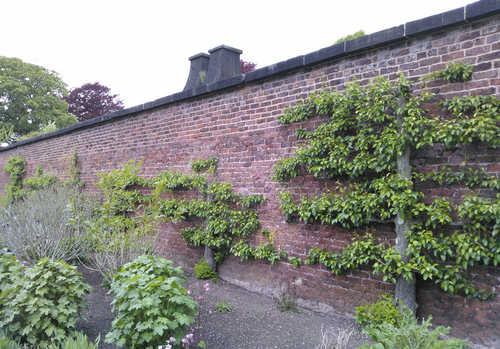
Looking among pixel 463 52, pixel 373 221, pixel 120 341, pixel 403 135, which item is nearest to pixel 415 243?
pixel 373 221

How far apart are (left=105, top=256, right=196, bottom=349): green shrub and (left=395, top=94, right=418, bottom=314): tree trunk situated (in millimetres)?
2156

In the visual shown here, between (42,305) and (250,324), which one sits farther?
(250,324)

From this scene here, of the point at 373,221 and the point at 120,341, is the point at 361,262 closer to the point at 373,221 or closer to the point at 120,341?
the point at 373,221

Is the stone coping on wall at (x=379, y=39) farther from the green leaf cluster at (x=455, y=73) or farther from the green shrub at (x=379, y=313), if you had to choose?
the green shrub at (x=379, y=313)

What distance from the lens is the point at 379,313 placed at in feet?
10.9

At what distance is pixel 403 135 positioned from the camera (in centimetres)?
333

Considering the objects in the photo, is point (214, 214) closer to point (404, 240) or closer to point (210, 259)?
point (210, 259)

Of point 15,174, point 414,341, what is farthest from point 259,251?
point 15,174

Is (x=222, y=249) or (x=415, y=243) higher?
(x=415, y=243)

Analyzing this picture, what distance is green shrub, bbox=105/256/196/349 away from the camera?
2682mm

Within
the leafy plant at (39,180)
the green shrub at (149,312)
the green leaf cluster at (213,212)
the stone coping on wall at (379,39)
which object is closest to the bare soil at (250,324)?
the green shrub at (149,312)

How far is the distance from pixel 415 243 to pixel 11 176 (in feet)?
50.1

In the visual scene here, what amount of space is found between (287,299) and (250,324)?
30.9 inches

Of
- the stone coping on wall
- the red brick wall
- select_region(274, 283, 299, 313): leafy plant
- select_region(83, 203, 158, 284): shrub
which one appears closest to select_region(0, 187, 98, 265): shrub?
select_region(83, 203, 158, 284): shrub
